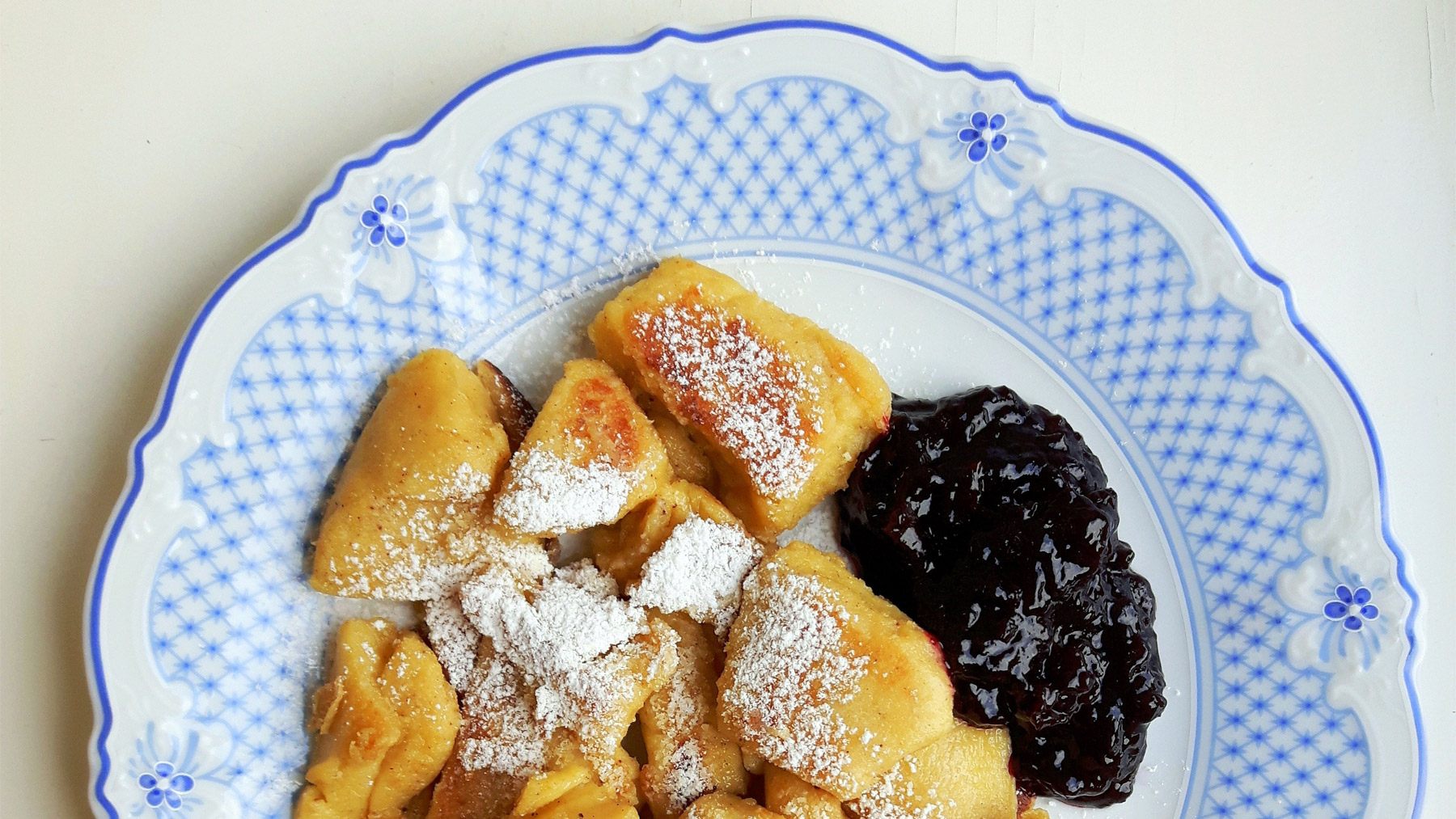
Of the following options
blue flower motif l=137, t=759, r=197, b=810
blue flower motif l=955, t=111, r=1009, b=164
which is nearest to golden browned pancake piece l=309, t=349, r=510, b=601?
blue flower motif l=137, t=759, r=197, b=810

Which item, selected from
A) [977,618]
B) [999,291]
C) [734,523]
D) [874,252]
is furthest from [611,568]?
[999,291]

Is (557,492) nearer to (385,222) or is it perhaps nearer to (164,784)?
(385,222)

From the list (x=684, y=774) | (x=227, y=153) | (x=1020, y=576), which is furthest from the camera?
(x=227, y=153)

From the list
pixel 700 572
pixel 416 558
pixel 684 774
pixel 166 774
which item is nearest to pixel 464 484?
pixel 416 558

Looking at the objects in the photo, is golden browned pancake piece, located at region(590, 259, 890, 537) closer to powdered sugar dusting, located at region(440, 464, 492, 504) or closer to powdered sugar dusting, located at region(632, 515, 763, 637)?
powdered sugar dusting, located at region(632, 515, 763, 637)

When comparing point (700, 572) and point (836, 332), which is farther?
point (836, 332)
